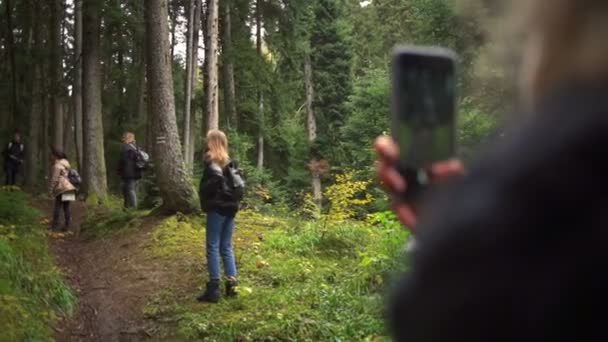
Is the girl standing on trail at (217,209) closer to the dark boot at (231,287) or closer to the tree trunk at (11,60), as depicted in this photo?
the dark boot at (231,287)

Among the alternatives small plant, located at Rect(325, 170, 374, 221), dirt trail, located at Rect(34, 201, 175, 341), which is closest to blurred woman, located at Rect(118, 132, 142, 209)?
dirt trail, located at Rect(34, 201, 175, 341)

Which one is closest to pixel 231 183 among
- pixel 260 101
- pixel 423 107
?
pixel 423 107

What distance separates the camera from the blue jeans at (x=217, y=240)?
25.5 ft

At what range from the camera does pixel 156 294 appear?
27.2ft

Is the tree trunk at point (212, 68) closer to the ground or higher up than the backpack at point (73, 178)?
higher up

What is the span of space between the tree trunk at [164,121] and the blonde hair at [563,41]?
10.6 meters

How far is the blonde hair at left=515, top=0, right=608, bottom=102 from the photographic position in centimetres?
93

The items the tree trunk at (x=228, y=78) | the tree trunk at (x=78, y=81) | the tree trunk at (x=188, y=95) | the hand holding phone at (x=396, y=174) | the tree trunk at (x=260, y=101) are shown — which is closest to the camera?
the hand holding phone at (x=396, y=174)

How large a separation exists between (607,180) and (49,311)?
7.33 m

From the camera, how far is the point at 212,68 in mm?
15391

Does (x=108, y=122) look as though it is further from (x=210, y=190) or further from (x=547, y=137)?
(x=547, y=137)

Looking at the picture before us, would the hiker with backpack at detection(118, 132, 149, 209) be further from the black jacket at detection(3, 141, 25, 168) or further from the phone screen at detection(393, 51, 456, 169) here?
the phone screen at detection(393, 51, 456, 169)

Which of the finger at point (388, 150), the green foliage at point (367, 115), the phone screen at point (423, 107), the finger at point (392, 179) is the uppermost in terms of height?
the green foliage at point (367, 115)

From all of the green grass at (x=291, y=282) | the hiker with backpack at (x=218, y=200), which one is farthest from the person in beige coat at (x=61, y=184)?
the hiker with backpack at (x=218, y=200)
